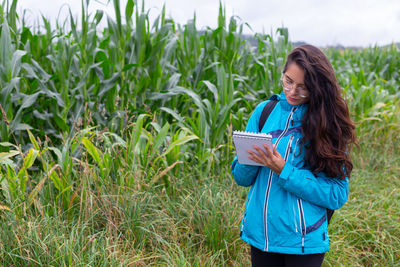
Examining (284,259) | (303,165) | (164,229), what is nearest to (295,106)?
(303,165)

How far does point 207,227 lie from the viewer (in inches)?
105

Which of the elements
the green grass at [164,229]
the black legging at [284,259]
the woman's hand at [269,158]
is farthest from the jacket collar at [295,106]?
the green grass at [164,229]

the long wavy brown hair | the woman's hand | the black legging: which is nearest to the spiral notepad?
the woman's hand

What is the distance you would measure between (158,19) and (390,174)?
125 inches

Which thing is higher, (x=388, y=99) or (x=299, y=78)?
(x=299, y=78)

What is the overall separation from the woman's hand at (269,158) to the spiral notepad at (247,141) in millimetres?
23

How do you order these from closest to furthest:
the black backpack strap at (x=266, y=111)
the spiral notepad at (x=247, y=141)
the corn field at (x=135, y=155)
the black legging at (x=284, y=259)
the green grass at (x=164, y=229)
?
the spiral notepad at (x=247, y=141), the black legging at (x=284, y=259), the black backpack strap at (x=266, y=111), the green grass at (x=164, y=229), the corn field at (x=135, y=155)

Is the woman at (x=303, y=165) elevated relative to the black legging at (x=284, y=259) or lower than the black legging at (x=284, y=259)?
elevated

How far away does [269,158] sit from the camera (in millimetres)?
1626

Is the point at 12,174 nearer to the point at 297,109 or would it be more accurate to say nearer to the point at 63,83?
the point at 63,83

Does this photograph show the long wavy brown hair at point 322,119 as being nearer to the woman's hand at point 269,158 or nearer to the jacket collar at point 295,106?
the jacket collar at point 295,106

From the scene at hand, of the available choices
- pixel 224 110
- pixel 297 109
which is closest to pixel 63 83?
pixel 224 110

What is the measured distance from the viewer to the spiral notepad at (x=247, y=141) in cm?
156

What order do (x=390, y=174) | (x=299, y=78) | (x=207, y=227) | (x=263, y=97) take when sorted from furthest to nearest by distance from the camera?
(x=263, y=97), (x=390, y=174), (x=207, y=227), (x=299, y=78)
